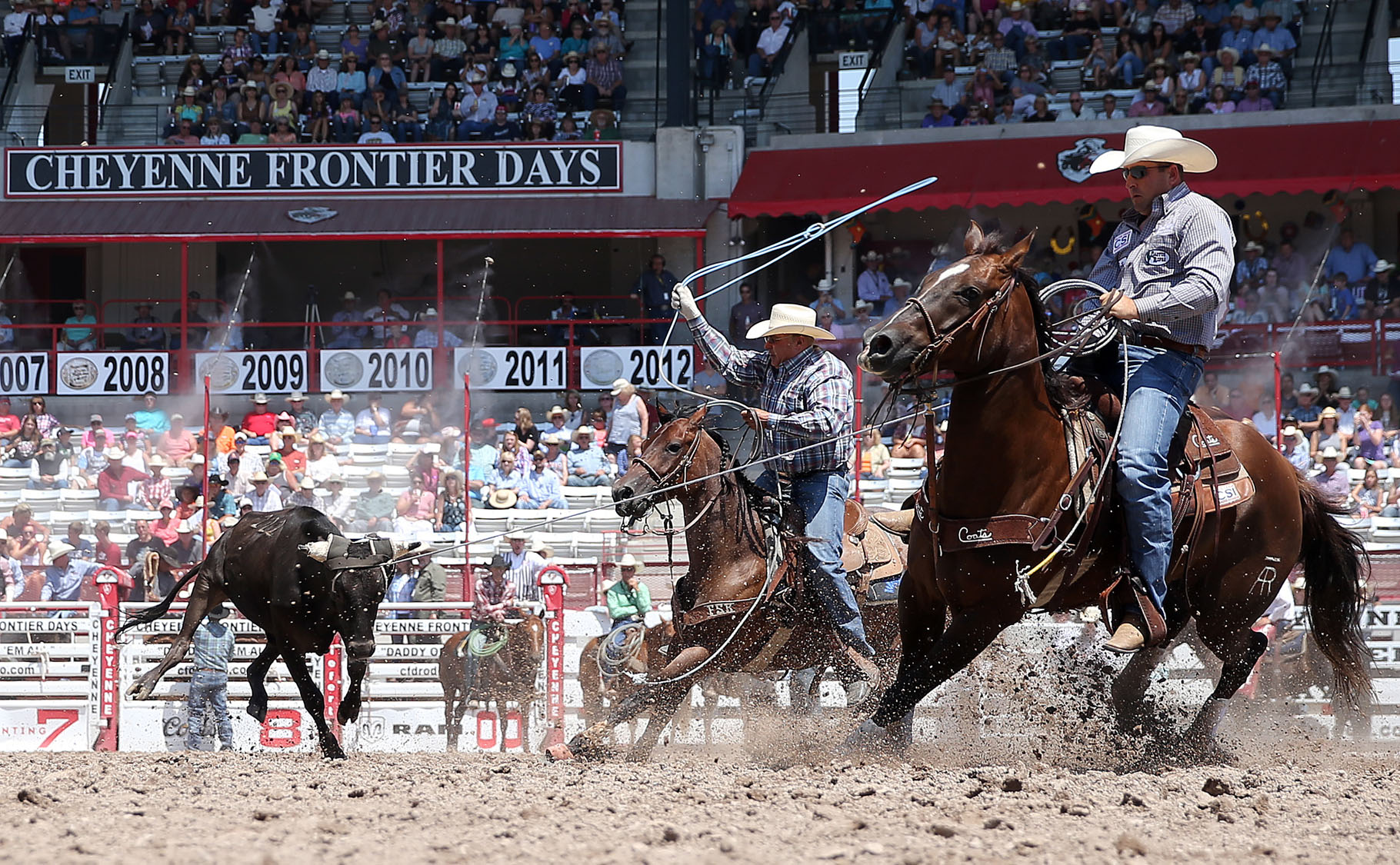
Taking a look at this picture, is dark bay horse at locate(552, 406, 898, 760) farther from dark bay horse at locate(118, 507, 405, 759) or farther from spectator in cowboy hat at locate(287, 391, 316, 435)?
spectator in cowboy hat at locate(287, 391, 316, 435)

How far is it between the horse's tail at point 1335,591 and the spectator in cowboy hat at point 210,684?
7.60m

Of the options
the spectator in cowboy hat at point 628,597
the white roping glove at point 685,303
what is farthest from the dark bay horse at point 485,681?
the white roping glove at point 685,303

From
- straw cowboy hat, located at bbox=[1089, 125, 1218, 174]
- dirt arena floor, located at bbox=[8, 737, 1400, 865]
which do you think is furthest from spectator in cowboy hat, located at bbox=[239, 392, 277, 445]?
straw cowboy hat, located at bbox=[1089, 125, 1218, 174]

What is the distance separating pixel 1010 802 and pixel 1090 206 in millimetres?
16868

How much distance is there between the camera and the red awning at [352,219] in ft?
66.8

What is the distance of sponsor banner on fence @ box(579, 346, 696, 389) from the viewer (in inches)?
720

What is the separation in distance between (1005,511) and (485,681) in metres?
6.99

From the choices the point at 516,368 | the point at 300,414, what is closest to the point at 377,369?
the point at 300,414

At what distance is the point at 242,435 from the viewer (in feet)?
56.7

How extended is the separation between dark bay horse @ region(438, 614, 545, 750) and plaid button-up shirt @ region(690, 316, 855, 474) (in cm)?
478

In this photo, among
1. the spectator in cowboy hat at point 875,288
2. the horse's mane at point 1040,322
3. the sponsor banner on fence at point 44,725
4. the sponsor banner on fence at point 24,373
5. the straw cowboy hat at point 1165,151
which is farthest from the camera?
the spectator in cowboy hat at point 875,288

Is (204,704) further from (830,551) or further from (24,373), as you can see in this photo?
(24,373)

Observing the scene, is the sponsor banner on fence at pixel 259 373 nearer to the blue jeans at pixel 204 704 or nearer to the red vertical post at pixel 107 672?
the red vertical post at pixel 107 672

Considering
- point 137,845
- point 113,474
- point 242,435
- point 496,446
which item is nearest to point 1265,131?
point 496,446
